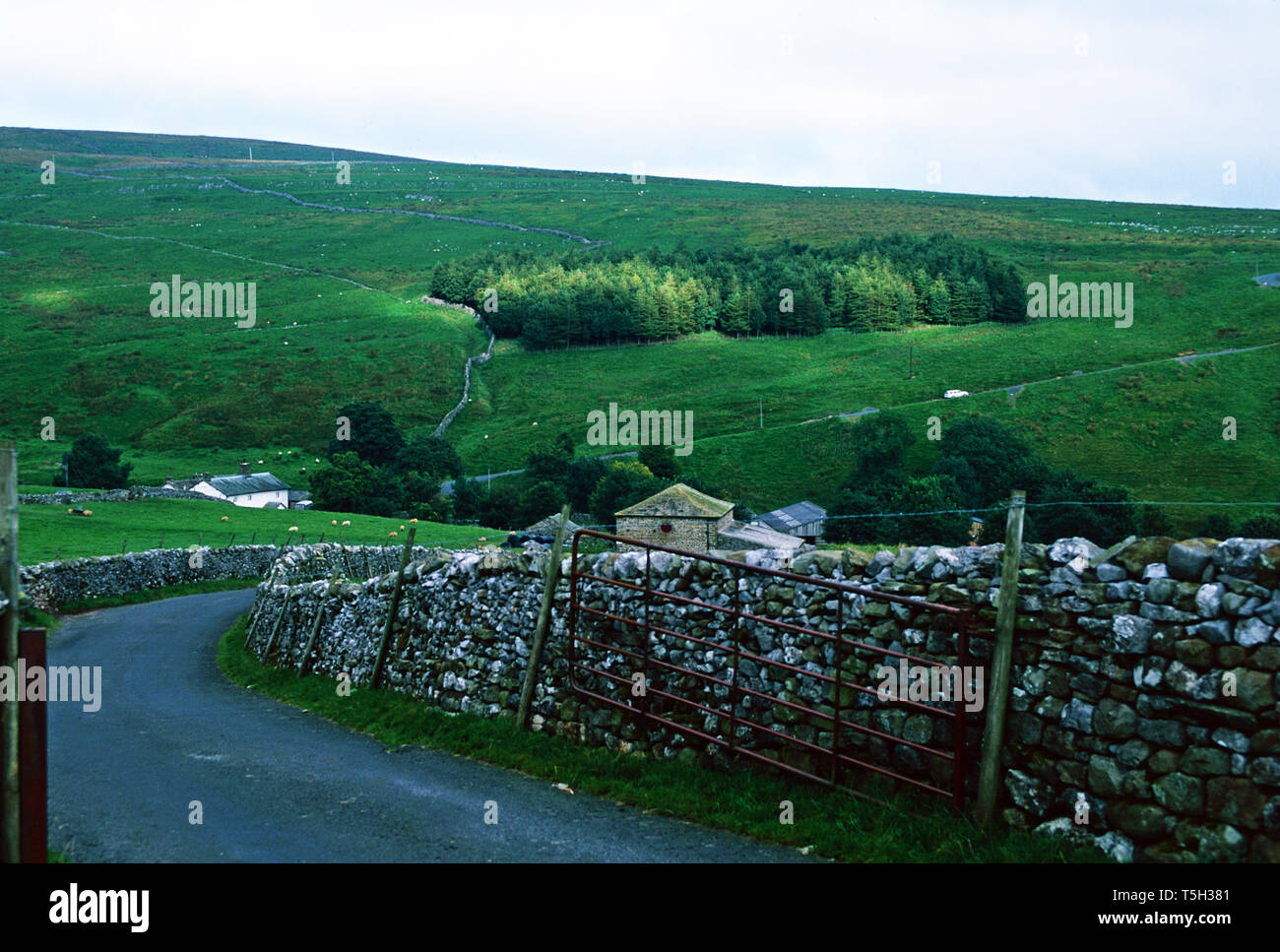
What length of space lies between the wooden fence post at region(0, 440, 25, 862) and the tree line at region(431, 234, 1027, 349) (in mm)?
140242

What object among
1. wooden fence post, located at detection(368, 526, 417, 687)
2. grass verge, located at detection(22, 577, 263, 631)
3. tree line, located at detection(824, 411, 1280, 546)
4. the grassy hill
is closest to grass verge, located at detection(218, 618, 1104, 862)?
wooden fence post, located at detection(368, 526, 417, 687)

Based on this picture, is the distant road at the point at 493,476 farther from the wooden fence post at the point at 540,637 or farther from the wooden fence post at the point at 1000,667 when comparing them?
the wooden fence post at the point at 1000,667

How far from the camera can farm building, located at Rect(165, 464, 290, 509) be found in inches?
3282

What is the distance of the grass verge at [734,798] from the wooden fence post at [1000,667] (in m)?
0.32

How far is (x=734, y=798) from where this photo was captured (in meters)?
8.67

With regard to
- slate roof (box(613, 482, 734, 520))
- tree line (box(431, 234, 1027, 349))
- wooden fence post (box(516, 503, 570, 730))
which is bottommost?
slate roof (box(613, 482, 734, 520))

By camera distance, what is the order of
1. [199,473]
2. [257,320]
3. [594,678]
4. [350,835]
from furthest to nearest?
[257,320]
[199,473]
[594,678]
[350,835]

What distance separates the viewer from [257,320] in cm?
15175

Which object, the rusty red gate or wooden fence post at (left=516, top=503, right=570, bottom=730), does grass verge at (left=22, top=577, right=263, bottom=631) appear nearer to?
wooden fence post at (left=516, top=503, right=570, bottom=730)

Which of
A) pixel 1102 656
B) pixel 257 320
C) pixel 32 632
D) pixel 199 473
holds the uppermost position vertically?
pixel 257 320

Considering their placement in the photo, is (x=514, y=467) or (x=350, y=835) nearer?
(x=350, y=835)
